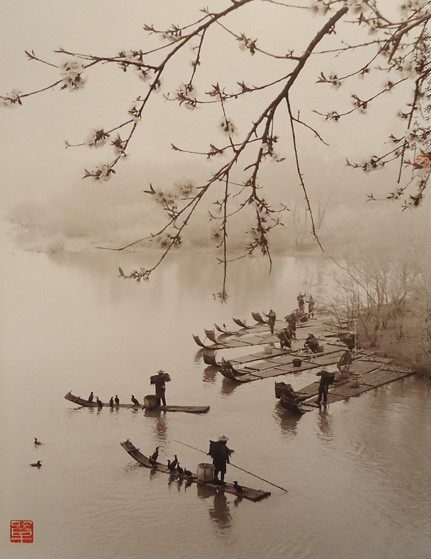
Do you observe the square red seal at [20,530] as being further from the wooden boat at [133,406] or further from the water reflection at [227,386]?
the water reflection at [227,386]

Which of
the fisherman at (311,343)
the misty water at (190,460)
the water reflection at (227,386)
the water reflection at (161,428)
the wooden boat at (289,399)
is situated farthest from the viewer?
the fisherman at (311,343)

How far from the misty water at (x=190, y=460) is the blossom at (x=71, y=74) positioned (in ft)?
9.09

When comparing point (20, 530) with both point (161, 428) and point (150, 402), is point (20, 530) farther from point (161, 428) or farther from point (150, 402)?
point (150, 402)

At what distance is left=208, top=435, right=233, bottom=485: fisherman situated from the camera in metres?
5.46

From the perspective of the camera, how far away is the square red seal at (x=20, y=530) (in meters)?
4.44

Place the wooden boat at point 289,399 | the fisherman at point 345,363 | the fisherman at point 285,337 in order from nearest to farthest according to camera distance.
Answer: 1. the wooden boat at point 289,399
2. the fisherman at point 345,363
3. the fisherman at point 285,337

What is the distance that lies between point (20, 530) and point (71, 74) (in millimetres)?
3627

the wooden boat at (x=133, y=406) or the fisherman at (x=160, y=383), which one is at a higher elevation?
the fisherman at (x=160, y=383)

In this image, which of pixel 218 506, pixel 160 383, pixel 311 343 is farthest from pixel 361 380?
pixel 218 506

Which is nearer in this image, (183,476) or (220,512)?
(220,512)

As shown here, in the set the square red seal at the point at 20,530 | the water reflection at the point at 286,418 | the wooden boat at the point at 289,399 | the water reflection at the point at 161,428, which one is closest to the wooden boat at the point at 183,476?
the water reflection at the point at 161,428

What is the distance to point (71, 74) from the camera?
2.27m

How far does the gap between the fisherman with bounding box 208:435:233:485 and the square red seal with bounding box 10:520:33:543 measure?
171cm

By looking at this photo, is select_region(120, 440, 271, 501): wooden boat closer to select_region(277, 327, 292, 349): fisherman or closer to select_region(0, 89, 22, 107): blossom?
select_region(0, 89, 22, 107): blossom
